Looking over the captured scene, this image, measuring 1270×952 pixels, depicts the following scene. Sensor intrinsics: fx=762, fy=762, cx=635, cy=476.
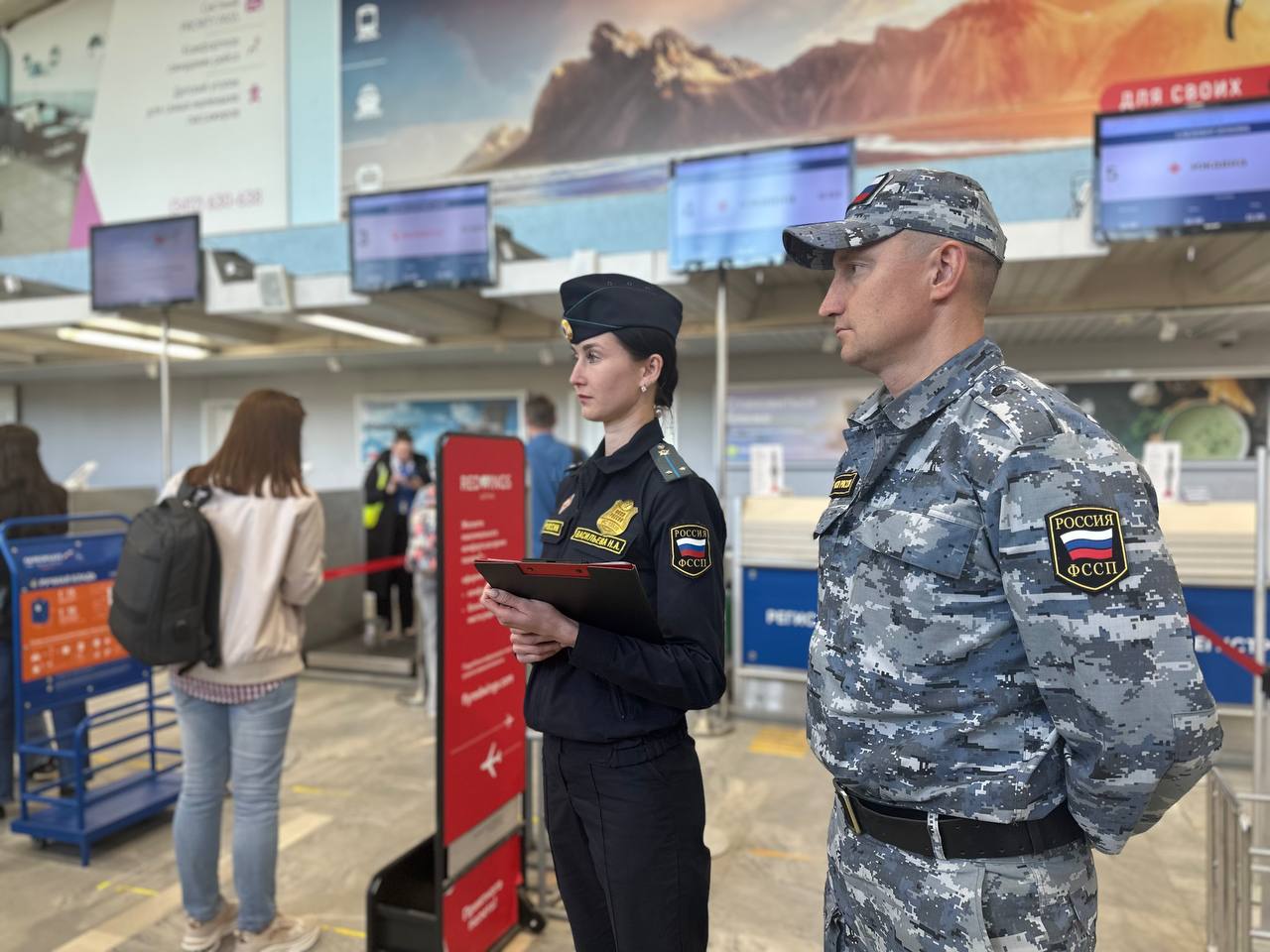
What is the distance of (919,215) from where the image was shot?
109cm

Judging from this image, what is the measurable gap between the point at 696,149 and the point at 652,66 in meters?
1.03

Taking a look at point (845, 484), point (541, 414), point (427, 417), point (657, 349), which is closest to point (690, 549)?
point (845, 484)

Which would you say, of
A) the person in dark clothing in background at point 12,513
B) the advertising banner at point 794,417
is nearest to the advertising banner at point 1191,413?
the advertising banner at point 794,417

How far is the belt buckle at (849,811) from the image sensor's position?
1.16m

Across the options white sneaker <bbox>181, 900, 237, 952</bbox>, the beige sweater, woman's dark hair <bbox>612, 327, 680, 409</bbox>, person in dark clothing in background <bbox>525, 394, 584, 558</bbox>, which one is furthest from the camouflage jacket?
person in dark clothing in background <bbox>525, 394, 584, 558</bbox>

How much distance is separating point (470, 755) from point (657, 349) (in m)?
1.39

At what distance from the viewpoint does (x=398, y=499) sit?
6680 mm

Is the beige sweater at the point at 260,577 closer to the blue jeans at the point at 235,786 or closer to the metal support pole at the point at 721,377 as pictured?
the blue jeans at the point at 235,786

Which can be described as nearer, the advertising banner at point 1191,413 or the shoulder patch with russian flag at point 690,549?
the shoulder patch with russian flag at point 690,549

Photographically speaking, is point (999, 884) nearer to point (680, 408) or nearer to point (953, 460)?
point (953, 460)

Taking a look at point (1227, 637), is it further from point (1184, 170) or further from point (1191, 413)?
point (1184, 170)

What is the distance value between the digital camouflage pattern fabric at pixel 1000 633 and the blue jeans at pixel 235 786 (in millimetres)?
1808

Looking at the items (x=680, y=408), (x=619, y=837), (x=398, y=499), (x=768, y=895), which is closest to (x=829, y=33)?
(x=680, y=408)

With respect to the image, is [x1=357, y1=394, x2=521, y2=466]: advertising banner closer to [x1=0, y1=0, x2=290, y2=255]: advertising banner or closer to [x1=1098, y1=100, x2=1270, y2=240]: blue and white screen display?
[x1=0, y1=0, x2=290, y2=255]: advertising banner
